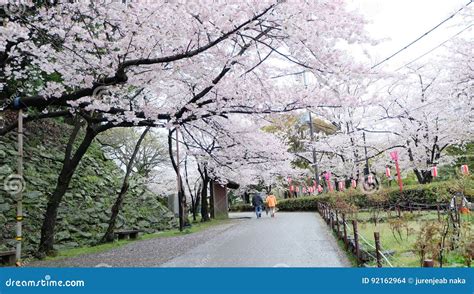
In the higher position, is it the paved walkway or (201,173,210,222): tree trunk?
(201,173,210,222): tree trunk

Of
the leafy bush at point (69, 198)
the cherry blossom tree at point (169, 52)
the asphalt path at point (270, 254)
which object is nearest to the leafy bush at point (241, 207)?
the leafy bush at point (69, 198)

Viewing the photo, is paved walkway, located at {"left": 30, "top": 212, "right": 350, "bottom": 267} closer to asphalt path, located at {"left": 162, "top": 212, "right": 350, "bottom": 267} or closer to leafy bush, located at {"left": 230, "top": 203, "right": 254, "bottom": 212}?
asphalt path, located at {"left": 162, "top": 212, "right": 350, "bottom": 267}

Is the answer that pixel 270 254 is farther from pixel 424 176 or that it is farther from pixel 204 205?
pixel 424 176

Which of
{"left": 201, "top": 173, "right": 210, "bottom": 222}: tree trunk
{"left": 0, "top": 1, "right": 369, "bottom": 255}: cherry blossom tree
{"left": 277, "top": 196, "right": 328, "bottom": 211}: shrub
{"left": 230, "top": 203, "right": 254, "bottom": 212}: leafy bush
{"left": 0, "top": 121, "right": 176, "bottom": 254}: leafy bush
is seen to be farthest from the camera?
{"left": 230, "top": 203, "right": 254, "bottom": 212}: leafy bush

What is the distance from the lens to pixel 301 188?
31.6 metres

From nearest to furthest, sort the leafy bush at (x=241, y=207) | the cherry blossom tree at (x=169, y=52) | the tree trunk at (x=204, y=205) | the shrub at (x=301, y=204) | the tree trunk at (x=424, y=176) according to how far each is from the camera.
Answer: the cherry blossom tree at (x=169, y=52)
the tree trunk at (x=204, y=205)
the tree trunk at (x=424, y=176)
the shrub at (x=301, y=204)
the leafy bush at (x=241, y=207)

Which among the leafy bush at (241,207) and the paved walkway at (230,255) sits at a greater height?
the leafy bush at (241,207)

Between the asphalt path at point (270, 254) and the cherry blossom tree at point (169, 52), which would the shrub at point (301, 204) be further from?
the cherry blossom tree at point (169, 52)

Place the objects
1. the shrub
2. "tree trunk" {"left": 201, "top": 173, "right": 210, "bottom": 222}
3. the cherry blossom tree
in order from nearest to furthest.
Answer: the cherry blossom tree
"tree trunk" {"left": 201, "top": 173, "right": 210, "bottom": 222}
the shrub

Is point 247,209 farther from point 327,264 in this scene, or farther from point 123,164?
point 327,264

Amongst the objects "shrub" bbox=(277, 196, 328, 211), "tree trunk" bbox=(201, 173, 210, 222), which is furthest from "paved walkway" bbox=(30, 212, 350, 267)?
"shrub" bbox=(277, 196, 328, 211)

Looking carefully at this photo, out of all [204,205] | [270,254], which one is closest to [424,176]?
[204,205]

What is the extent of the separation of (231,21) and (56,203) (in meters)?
5.48

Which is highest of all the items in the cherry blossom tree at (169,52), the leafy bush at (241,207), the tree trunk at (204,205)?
the cherry blossom tree at (169,52)
